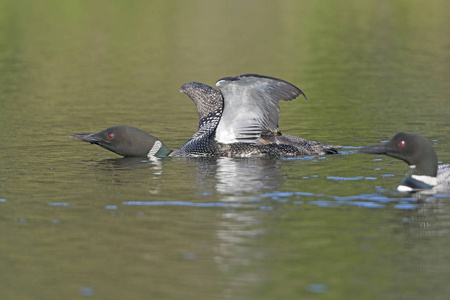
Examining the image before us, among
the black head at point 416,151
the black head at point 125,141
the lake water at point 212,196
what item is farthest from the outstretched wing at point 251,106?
the black head at point 416,151

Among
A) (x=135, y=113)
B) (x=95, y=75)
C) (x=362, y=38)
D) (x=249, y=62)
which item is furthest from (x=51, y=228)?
(x=362, y=38)

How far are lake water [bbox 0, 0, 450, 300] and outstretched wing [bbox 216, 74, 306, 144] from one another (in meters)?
0.55

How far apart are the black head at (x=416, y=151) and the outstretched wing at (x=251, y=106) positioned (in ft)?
7.71

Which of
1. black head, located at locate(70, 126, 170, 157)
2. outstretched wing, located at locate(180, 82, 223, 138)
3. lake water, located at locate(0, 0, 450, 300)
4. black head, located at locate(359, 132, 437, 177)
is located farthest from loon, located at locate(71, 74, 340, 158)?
black head, located at locate(359, 132, 437, 177)

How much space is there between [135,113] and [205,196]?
7747 millimetres

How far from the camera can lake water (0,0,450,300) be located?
22.0 ft

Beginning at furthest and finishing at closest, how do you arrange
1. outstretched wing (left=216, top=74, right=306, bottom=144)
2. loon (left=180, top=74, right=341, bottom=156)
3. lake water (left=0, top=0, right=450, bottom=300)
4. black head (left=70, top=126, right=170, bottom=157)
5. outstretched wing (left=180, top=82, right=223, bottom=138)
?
outstretched wing (left=180, top=82, right=223, bottom=138)
black head (left=70, top=126, right=170, bottom=157)
loon (left=180, top=74, right=341, bottom=156)
outstretched wing (left=216, top=74, right=306, bottom=144)
lake water (left=0, top=0, right=450, bottom=300)

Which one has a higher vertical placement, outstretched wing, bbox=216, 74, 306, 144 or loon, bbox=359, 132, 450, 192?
outstretched wing, bbox=216, 74, 306, 144

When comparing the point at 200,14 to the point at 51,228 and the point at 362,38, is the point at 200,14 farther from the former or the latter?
the point at 51,228

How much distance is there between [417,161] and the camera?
939 cm

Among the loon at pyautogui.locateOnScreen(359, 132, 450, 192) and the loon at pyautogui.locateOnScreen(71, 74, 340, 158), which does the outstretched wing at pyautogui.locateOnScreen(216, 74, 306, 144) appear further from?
the loon at pyautogui.locateOnScreen(359, 132, 450, 192)

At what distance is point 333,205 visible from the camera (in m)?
8.88

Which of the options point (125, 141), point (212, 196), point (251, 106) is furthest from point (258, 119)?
point (212, 196)

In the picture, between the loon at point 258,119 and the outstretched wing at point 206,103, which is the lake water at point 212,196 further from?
the outstretched wing at point 206,103
